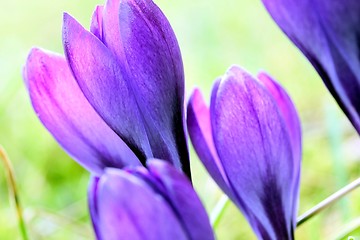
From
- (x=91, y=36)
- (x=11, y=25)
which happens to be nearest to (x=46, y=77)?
(x=91, y=36)

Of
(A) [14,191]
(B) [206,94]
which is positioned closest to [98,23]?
(A) [14,191]

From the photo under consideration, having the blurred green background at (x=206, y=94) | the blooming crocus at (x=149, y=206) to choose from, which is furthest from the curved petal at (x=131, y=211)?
the blurred green background at (x=206, y=94)

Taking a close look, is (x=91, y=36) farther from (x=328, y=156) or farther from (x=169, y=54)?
(x=328, y=156)

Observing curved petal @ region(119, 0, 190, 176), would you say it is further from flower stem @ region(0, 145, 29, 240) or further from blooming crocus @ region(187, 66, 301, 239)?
flower stem @ region(0, 145, 29, 240)

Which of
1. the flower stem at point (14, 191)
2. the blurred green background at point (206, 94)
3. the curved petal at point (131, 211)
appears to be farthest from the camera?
the blurred green background at point (206, 94)

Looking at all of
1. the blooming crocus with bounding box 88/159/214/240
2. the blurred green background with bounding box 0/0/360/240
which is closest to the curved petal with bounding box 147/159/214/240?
the blooming crocus with bounding box 88/159/214/240

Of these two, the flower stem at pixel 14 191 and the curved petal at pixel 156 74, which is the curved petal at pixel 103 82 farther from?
the flower stem at pixel 14 191

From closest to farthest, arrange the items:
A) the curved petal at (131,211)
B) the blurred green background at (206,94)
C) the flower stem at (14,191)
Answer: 1. the curved petal at (131,211)
2. the flower stem at (14,191)
3. the blurred green background at (206,94)
